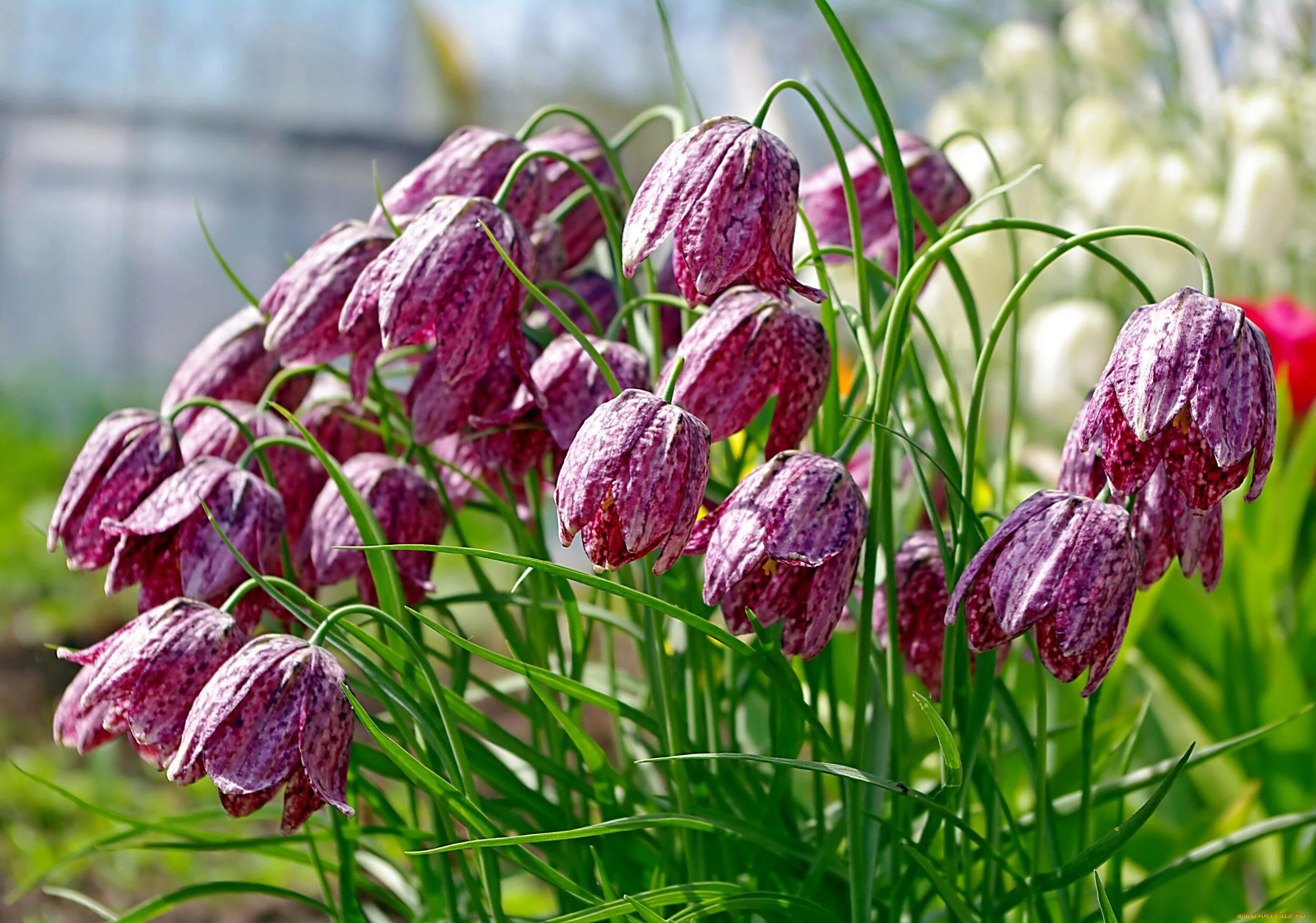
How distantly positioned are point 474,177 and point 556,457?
132mm

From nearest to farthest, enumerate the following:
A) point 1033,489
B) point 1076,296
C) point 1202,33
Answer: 1. point 1033,489
2. point 1076,296
3. point 1202,33

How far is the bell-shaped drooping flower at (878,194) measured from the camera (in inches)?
24.4

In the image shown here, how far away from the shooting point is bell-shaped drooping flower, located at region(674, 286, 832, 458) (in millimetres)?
482

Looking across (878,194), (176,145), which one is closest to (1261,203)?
(878,194)

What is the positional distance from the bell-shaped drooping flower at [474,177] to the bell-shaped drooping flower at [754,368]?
0.40 ft

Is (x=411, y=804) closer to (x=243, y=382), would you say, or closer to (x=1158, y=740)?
(x=243, y=382)

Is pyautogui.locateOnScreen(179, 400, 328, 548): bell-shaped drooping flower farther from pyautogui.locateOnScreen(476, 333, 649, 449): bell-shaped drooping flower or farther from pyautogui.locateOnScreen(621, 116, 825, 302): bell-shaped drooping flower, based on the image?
pyautogui.locateOnScreen(621, 116, 825, 302): bell-shaped drooping flower

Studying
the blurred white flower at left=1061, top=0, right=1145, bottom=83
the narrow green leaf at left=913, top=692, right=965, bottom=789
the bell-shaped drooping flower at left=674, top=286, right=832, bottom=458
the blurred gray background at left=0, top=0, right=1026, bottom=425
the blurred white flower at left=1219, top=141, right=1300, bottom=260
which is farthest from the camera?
the blurred gray background at left=0, top=0, right=1026, bottom=425

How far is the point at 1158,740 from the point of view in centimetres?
105

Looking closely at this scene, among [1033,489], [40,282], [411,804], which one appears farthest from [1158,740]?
[40,282]

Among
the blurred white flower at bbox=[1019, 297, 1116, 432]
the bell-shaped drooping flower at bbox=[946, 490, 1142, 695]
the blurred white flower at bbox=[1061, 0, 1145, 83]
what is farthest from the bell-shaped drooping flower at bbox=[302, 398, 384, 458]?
the blurred white flower at bbox=[1061, 0, 1145, 83]

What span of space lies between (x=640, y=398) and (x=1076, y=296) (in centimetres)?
147

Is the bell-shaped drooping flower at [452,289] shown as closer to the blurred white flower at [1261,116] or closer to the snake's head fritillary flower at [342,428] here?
the snake's head fritillary flower at [342,428]

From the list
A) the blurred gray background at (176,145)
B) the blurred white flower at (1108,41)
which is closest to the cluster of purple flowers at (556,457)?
the blurred white flower at (1108,41)
